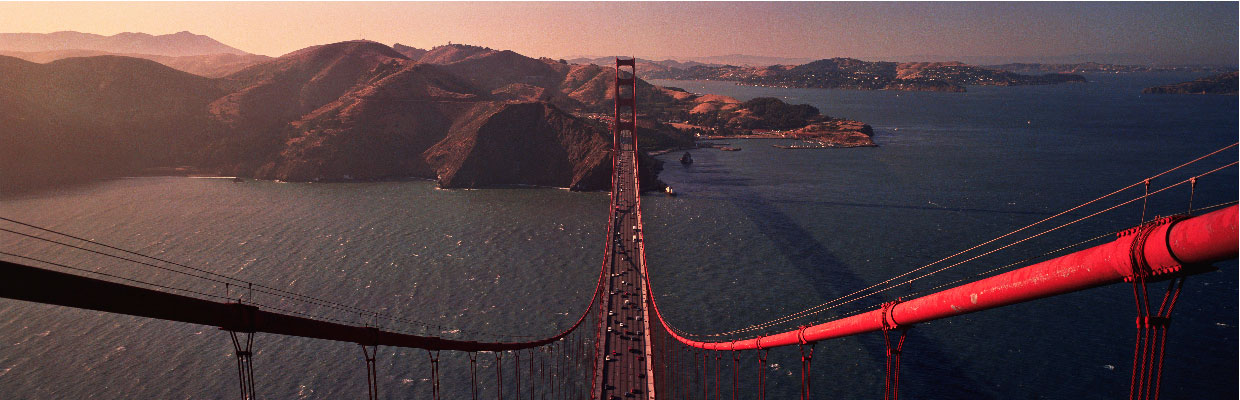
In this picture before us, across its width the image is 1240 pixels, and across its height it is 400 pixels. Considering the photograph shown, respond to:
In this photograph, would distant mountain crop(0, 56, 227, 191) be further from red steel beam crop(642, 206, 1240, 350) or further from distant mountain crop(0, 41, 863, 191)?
red steel beam crop(642, 206, 1240, 350)

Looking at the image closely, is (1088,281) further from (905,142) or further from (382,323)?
(905,142)

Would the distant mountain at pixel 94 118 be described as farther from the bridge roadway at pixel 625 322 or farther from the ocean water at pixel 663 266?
the bridge roadway at pixel 625 322

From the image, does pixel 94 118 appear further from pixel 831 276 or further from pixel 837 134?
pixel 837 134

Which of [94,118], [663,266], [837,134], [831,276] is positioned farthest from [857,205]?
[94,118]

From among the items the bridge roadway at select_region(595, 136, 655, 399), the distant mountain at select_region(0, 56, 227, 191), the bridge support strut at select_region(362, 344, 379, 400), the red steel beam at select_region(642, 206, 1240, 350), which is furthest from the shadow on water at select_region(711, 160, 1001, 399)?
the distant mountain at select_region(0, 56, 227, 191)

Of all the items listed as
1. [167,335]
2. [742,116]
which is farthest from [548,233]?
[742,116]

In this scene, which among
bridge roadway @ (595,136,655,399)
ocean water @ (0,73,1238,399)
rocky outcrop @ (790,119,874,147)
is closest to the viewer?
bridge roadway @ (595,136,655,399)
